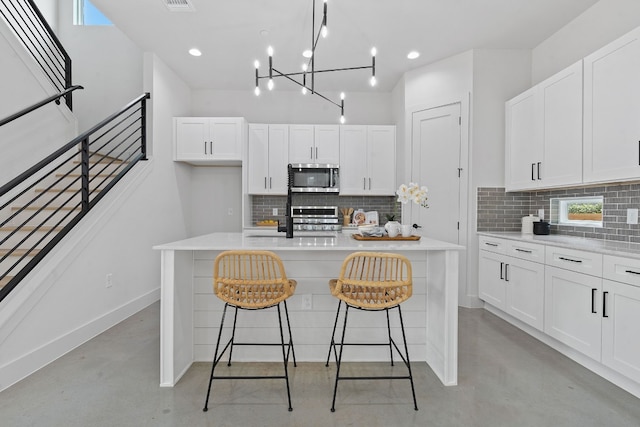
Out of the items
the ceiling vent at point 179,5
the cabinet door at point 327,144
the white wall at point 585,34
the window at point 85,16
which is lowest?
the cabinet door at point 327,144

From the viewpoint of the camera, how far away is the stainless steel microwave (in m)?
4.50

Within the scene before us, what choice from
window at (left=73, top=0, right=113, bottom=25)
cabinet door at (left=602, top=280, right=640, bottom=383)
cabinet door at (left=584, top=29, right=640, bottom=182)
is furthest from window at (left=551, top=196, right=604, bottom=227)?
window at (left=73, top=0, right=113, bottom=25)

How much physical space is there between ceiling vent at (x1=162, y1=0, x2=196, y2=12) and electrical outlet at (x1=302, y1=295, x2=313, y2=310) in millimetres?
2827

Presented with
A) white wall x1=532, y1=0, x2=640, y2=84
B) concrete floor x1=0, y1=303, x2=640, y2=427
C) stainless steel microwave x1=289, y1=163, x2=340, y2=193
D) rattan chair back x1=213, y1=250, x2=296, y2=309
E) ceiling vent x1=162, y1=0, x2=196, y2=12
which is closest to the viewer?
concrete floor x1=0, y1=303, x2=640, y2=427

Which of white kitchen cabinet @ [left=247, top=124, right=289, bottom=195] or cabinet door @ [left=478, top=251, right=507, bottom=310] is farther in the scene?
white kitchen cabinet @ [left=247, top=124, right=289, bottom=195]

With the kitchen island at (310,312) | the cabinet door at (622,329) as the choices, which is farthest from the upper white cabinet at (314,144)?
the cabinet door at (622,329)

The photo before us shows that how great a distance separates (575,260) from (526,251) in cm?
50

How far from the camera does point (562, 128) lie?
2.79 meters

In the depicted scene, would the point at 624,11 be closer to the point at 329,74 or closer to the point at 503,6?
the point at 503,6

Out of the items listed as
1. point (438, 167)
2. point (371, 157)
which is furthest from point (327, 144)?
point (438, 167)

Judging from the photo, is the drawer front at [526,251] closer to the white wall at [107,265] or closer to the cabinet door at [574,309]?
the cabinet door at [574,309]

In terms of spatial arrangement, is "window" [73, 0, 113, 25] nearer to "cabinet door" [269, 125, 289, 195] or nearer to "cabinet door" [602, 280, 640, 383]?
"cabinet door" [269, 125, 289, 195]

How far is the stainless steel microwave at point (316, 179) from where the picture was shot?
4.50 metres

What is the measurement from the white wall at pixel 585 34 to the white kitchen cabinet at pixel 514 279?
1.95 meters
